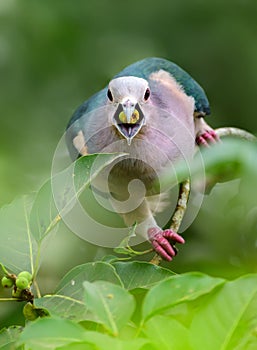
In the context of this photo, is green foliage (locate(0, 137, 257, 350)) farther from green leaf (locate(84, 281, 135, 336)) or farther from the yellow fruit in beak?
the yellow fruit in beak

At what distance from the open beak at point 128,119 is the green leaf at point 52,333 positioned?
1.36 metres

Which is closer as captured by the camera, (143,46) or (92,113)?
(92,113)

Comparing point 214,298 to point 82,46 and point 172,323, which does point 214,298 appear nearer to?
point 172,323

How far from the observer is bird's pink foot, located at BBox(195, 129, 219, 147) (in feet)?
9.45

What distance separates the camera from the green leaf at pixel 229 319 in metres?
0.83

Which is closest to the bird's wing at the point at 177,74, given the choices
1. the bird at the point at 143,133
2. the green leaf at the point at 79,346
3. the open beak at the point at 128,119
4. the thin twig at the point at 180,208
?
the bird at the point at 143,133

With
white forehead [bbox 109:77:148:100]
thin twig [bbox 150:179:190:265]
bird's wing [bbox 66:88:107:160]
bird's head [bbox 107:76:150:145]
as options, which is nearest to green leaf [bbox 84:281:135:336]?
thin twig [bbox 150:179:190:265]

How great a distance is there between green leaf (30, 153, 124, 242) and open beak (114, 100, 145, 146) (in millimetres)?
895

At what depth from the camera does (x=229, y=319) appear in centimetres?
86

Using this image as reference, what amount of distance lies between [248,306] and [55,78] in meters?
3.20

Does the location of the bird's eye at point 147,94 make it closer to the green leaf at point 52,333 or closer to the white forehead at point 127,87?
the white forehead at point 127,87

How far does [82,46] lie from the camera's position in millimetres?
4047

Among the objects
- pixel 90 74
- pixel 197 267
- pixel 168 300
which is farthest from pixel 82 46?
pixel 168 300

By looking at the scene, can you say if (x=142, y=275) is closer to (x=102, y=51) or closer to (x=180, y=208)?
(x=180, y=208)
